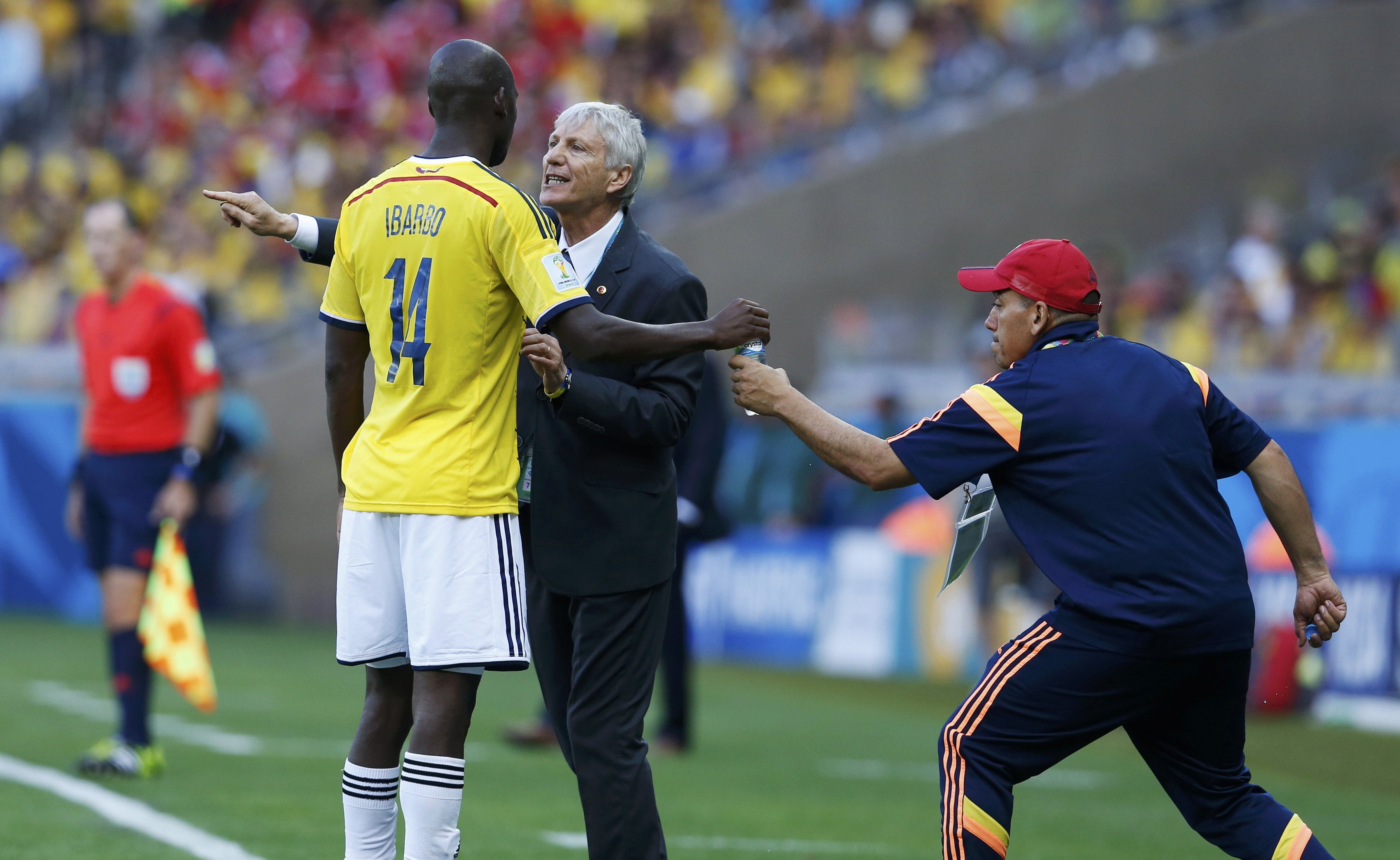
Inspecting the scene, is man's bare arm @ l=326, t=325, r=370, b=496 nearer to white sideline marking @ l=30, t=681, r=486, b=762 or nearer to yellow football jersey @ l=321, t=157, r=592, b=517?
yellow football jersey @ l=321, t=157, r=592, b=517

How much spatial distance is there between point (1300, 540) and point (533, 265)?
90.9 inches

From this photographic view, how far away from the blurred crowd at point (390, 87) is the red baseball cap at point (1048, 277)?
14.8 m

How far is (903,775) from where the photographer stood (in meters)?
9.22

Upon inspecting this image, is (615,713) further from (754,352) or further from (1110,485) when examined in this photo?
(1110,485)

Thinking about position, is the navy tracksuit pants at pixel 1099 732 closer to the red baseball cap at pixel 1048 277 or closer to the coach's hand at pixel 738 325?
the red baseball cap at pixel 1048 277

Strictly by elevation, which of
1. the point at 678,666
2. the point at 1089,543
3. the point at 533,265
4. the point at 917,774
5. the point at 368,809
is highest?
the point at 533,265

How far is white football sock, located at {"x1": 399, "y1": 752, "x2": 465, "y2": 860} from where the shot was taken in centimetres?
471

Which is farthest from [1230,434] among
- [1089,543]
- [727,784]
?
[727,784]

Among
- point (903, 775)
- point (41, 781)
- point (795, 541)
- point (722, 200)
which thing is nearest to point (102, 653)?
point (795, 541)

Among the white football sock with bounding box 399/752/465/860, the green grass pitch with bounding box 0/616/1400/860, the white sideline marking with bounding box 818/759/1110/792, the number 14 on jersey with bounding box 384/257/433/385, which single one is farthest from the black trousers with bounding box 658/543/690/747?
the number 14 on jersey with bounding box 384/257/433/385

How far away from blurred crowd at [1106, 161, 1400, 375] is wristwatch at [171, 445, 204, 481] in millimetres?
6875

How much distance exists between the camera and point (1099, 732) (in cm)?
487

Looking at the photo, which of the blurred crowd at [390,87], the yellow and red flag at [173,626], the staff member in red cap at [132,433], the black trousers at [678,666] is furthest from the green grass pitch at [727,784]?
the blurred crowd at [390,87]

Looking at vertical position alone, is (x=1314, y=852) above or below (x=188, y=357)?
below
